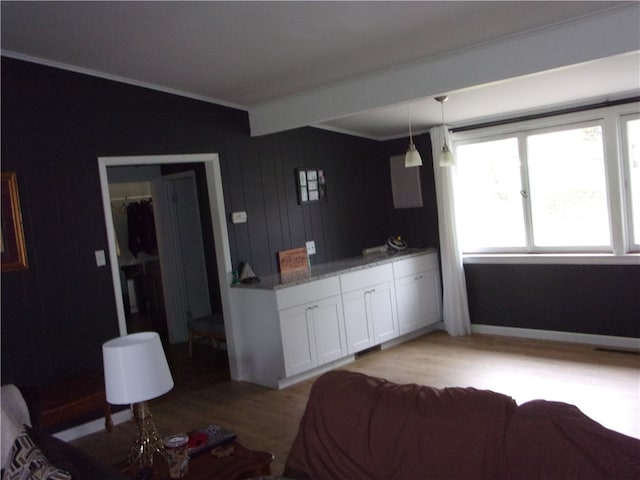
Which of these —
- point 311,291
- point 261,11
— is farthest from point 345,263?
point 261,11

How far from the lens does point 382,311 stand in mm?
5395

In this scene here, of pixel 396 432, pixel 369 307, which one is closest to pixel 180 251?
pixel 369 307

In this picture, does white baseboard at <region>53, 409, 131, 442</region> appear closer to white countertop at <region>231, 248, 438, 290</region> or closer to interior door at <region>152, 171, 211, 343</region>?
white countertop at <region>231, 248, 438, 290</region>

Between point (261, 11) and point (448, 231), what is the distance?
325cm

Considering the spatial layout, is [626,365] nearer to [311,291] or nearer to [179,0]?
[311,291]

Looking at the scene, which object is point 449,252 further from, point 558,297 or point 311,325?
point 311,325

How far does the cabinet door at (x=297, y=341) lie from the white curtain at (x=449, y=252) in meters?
1.70

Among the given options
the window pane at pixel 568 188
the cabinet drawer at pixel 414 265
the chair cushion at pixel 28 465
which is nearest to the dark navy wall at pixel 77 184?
the cabinet drawer at pixel 414 265

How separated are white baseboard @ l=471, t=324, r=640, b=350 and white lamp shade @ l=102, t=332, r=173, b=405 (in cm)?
413

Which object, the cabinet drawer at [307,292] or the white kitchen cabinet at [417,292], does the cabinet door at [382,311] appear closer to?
the white kitchen cabinet at [417,292]

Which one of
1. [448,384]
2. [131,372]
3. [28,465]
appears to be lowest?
[448,384]

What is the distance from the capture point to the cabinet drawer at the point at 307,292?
4.56 m

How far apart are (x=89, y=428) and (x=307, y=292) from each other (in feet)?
6.38

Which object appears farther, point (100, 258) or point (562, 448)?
point (100, 258)
